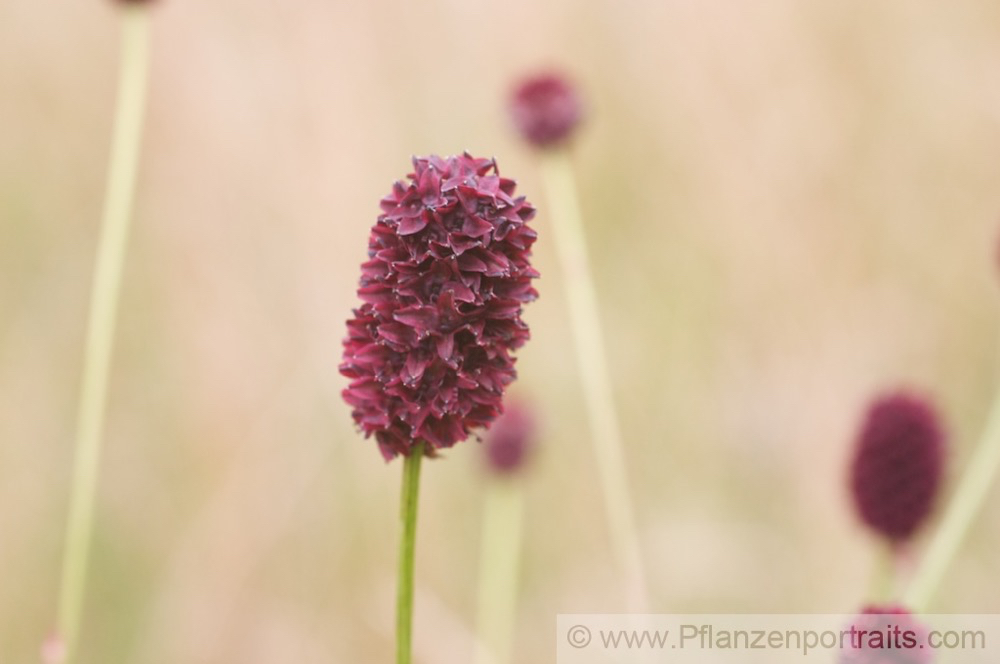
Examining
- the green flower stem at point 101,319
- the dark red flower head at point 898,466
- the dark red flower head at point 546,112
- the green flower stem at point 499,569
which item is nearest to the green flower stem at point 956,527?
the dark red flower head at point 898,466

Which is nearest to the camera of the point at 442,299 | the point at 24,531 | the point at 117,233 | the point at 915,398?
the point at 442,299

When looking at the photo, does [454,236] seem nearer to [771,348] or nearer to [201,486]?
[201,486]

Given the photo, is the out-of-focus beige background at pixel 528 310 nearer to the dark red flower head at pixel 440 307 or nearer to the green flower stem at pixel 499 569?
the green flower stem at pixel 499 569

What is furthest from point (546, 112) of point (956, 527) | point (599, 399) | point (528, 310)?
point (528, 310)

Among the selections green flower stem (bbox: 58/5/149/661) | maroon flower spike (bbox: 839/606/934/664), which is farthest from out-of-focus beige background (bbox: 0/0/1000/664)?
maroon flower spike (bbox: 839/606/934/664)

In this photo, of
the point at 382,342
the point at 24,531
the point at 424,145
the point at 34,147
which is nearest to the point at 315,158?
the point at 424,145

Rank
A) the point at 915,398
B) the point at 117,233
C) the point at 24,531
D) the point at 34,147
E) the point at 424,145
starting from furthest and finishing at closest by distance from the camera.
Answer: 1. the point at 424,145
2. the point at 34,147
3. the point at 24,531
4. the point at 915,398
5. the point at 117,233

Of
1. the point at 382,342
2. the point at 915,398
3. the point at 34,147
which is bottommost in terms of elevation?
the point at 382,342
